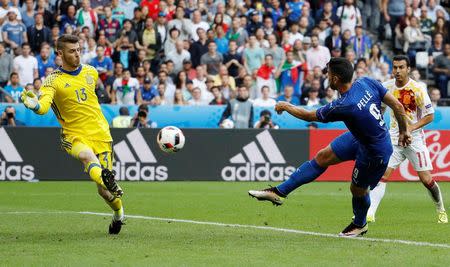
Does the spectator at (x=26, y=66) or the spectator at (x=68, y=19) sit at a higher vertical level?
the spectator at (x=68, y=19)

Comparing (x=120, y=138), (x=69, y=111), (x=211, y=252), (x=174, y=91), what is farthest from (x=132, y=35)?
(x=211, y=252)

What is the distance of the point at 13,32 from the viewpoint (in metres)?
24.8

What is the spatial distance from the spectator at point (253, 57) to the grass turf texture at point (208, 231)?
679cm

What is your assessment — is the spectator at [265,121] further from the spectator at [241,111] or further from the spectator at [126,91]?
the spectator at [126,91]

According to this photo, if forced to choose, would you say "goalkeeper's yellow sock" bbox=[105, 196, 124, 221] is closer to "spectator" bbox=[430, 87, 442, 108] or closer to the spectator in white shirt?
"spectator" bbox=[430, 87, 442, 108]

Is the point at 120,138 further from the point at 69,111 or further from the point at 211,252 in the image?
the point at 211,252

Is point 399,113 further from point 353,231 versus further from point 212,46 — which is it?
point 212,46

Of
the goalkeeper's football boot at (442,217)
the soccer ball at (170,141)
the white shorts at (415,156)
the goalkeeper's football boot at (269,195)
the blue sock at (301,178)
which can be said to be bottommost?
the goalkeeper's football boot at (442,217)

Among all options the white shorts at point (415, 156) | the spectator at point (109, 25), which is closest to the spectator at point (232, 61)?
the spectator at point (109, 25)

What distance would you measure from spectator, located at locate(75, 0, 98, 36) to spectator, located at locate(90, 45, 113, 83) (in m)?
1.07

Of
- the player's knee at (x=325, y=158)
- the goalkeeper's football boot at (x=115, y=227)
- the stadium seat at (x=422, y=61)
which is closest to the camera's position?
the goalkeeper's football boot at (x=115, y=227)

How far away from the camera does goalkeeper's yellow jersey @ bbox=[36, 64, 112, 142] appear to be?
11891 mm

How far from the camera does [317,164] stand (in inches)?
476

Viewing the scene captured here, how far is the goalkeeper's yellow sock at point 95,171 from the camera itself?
37.1 feet
